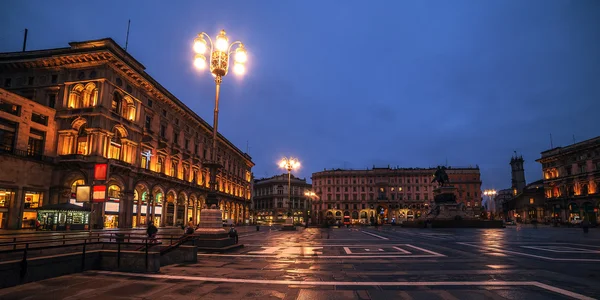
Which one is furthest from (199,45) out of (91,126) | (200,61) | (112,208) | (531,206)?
(531,206)

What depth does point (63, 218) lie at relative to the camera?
29.2 m

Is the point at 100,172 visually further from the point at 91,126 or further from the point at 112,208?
the point at 112,208

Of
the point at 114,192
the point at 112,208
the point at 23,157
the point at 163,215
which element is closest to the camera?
the point at 23,157

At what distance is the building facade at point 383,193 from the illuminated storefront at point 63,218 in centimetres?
7773

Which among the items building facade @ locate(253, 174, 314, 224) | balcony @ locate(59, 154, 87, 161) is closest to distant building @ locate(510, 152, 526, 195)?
building facade @ locate(253, 174, 314, 224)

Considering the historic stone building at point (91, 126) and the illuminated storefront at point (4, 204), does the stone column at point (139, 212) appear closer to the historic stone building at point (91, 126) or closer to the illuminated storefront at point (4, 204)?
the historic stone building at point (91, 126)

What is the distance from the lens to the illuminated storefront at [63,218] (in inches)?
1094

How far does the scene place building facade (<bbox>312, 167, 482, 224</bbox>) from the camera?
335ft

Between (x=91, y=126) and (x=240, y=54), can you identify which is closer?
(x=240, y=54)

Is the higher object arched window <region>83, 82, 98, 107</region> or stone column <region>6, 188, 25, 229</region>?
arched window <region>83, 82, 98, 107</region>

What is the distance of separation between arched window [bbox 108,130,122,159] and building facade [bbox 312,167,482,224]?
7301cm

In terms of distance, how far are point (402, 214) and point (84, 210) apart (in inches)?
3580

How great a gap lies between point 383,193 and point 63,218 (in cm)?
8900

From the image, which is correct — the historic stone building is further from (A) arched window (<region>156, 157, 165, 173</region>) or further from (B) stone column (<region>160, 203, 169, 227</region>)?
(A) arched window (<region>156, 157, 165, 173</region>)
